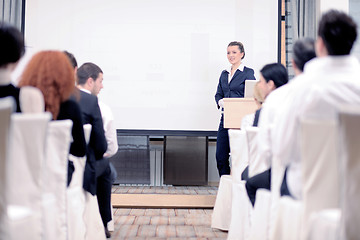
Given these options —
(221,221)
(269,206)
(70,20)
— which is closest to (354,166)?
(269,206)

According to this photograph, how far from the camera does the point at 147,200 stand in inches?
223

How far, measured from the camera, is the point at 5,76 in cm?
239

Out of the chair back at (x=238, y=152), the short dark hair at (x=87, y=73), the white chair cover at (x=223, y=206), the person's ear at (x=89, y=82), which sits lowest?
the white chair cover at (x=223, y=206)

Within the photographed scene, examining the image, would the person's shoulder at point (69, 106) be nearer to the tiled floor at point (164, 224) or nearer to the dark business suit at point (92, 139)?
the dark business suit at point (92, 139)

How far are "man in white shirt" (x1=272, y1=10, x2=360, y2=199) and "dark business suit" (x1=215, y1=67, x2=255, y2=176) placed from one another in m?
3.19

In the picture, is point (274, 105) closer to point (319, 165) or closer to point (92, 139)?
point (319, 165)

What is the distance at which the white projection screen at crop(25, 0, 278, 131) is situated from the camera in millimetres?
6379

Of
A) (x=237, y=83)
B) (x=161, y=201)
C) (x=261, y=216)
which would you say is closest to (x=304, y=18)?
(x=237, y=83)

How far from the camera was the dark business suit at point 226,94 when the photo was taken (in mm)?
5383

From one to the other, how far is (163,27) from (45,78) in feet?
12.9

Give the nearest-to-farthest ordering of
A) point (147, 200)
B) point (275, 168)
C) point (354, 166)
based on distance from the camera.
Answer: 1. point (354, 166)
2. point (275, 168)
3. point (147, 200)

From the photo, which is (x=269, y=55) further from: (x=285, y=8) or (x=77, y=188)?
(x=77, y=188)

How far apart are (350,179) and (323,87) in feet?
1.55

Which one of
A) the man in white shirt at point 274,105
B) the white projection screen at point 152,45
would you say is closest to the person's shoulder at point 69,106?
the man in white shirt at point 274,105
